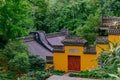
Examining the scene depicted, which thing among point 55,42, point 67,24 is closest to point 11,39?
point 55,42

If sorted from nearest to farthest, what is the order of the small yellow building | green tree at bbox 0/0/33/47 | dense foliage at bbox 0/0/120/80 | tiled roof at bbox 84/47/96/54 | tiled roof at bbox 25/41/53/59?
1. green tree at bbox 0/0/33/47
2. dense foliage at bbox 0/0/120/80
3. tiled roof at bbox 84/47/96/54
4. the small yellow building
5. tiled roof at bbox 25/41/53/59

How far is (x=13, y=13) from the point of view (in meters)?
18.1

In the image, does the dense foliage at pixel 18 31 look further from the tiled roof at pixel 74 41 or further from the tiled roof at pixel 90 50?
the tiled roof at pixel 90 50

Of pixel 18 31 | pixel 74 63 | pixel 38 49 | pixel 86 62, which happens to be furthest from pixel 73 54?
pixel 38 49

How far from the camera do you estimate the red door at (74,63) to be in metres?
21.4

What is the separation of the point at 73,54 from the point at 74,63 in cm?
61

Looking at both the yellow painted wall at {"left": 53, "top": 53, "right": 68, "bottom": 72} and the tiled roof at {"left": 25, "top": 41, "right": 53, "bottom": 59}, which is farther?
the tiled roof at {"left": 25, "top": 41, "right": 53, "bottom": 59}

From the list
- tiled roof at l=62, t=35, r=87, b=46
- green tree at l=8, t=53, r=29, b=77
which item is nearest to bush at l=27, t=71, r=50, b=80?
green tree at l=8, t=53, r=29, b=77

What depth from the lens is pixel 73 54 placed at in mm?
21344

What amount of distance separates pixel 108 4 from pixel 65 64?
4.84 m

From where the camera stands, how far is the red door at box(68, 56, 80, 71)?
21406 millimetres

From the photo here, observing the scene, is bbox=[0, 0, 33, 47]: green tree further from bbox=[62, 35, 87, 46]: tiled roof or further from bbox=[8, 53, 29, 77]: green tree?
bbox=[62, 35, 87, 46]: tiled roof

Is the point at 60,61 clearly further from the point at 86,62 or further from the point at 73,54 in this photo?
the point at 86,62

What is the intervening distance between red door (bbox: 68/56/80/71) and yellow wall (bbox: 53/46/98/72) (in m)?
0.22
